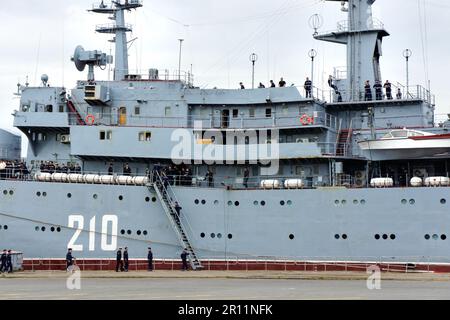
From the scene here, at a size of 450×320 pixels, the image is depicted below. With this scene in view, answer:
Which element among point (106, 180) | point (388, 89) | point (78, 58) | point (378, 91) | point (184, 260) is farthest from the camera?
point (78, 58)

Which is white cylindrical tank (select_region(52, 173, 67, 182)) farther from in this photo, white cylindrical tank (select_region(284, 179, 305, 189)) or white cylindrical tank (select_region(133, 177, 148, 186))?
white cylindrical tank (select_region(284, 179, 305, 189))

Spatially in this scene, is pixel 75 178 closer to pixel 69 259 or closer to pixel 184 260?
pixel 69 259

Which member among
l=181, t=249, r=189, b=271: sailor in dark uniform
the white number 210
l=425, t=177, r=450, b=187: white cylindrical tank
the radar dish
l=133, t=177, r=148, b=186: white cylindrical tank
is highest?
the radar dish

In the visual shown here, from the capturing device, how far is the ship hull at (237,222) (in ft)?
83.8

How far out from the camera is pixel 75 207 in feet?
92.2

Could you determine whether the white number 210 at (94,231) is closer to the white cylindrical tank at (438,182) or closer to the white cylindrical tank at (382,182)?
the white cylindrical tank at (382,182)

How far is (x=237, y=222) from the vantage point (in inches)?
1075

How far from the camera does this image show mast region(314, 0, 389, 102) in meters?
31.2

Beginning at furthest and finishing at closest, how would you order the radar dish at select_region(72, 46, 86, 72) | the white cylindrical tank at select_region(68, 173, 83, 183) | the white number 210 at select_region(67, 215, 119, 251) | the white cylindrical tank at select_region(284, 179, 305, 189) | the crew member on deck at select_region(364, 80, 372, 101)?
1. the radar dish at select_region(72, 46, 86, 72)
2. the crew member on deck at select_region(364, 80, 372, 101)
3. the white cylindrical tank at select_region(68, 173, 83, 183)
4. the white number 210 at select_region(67, 215, 119, 251)
5. the white cylindrical tank at select_region(284, 179, 305, 189)

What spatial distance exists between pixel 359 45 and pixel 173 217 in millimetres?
12463

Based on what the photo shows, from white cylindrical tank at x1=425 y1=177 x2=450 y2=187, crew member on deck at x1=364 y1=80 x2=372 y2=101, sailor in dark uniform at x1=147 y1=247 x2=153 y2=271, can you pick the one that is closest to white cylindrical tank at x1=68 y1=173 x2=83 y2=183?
sailor in dark uniform at x1=147 y1=247 x2=153 y2=271

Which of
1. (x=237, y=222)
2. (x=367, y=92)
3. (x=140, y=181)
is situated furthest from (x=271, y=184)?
(x=367, y=92)

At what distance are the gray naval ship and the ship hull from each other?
0.04m

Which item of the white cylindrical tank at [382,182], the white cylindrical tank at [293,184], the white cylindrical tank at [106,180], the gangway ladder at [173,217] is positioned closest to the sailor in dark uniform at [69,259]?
the white cylindrical tank at [106,180]
